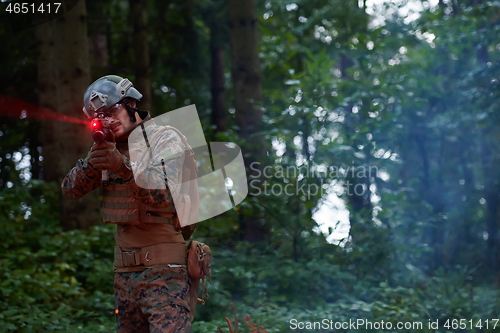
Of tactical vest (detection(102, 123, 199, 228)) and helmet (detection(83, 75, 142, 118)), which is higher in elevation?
helmet (detection(83, 75, 142, 118))

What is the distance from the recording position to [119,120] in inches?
123

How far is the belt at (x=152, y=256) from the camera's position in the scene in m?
3.08

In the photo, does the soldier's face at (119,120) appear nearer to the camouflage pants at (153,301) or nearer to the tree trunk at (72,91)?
the camouflage pants at (153,301)

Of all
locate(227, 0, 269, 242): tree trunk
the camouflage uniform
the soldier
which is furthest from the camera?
Answer: locate(227, 0, 269, 242): tree trunk

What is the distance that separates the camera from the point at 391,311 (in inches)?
216

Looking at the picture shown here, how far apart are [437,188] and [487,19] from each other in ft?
10.7

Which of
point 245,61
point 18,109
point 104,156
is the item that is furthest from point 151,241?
point 18,109

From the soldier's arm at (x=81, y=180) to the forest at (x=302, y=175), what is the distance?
1.99 m

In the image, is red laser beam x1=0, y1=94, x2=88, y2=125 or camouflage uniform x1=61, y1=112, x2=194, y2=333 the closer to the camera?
camouflage uniform x1=61, y1=112, x2=194, y2=333

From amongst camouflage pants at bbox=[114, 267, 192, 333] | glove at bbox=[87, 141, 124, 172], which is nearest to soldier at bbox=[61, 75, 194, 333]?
camouflage pants at bbox=[114, 267, 192, 333]

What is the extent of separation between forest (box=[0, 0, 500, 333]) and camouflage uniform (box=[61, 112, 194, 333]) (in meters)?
1.78

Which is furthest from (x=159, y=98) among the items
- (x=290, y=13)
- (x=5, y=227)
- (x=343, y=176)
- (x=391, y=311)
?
(x=391, y=311)

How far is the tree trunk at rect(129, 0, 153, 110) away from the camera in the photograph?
31.9ft

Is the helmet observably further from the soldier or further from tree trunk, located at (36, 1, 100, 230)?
tree trunk, located at (36, 1, 100, 230)
